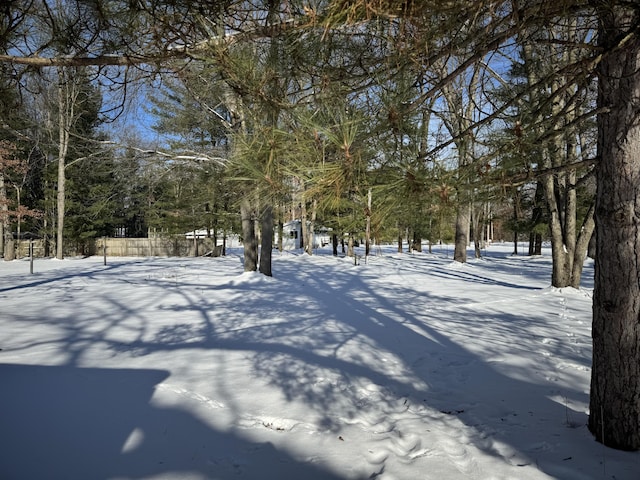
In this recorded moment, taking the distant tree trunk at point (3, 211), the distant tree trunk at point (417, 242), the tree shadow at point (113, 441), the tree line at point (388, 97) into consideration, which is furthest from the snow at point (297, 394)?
the distant tree trunk at point (417, 242)

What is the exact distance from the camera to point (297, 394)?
9.96 ft

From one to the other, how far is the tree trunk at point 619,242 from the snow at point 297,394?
241mm

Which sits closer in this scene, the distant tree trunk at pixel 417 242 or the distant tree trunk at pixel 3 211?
the distant tree trunk at pixel 3 211

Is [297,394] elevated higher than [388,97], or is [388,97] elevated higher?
[388,97]

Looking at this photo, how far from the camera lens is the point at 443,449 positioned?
2.24 m

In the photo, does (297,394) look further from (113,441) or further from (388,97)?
(388,97)

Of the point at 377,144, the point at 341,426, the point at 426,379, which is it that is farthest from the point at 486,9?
the point at 426,379

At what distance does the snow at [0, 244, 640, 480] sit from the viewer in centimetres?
208

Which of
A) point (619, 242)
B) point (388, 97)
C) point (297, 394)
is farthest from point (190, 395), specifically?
point (619, 242)

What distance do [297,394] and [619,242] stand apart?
2345mm

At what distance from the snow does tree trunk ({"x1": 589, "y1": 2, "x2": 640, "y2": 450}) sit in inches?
9.5

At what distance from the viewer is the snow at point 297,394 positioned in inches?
82.0

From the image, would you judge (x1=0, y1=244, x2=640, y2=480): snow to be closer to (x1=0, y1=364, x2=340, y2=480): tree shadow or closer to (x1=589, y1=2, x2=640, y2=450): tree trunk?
(x1=0, y1=364, x2=340, y2=480): tree shadow

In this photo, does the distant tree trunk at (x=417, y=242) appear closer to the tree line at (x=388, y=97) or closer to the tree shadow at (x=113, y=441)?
the tree line at (x=388, y=97)
